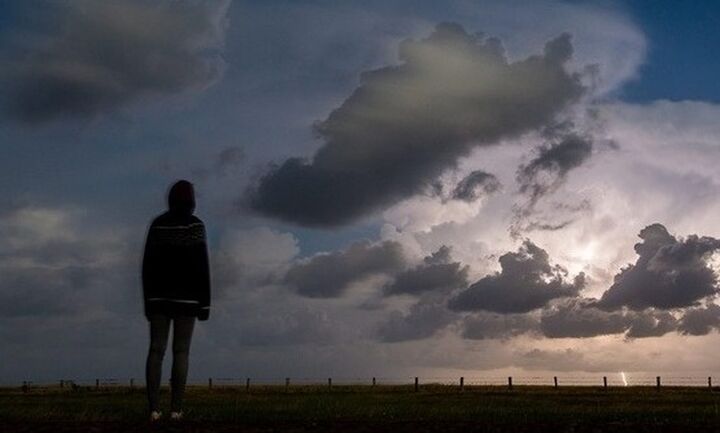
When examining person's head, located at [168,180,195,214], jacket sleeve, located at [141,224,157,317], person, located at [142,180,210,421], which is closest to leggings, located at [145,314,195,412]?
person, located at [142,180,210,421]

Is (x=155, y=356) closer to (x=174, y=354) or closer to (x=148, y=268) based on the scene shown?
(x=174, y=354)

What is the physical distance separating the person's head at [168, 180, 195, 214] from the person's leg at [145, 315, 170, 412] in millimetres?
1129

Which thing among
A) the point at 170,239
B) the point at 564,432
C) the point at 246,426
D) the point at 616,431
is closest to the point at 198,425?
the point at 246,426

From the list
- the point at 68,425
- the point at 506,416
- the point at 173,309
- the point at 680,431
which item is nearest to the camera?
the point at 680,431

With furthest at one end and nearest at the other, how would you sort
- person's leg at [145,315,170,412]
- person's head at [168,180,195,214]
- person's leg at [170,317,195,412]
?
person's head at [168,180,195,214]
person's leg at [170,317,195,412]
person's leg at [145,315,170,412]

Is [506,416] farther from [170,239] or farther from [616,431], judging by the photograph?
[170,239]

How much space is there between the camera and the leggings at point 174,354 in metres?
8.15

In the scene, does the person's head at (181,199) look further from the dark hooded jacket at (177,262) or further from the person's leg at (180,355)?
the person's leg at (180,355)

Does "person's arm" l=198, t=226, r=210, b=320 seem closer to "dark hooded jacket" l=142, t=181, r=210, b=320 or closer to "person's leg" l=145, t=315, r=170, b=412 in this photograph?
"dark hooded jacket" l=142, t=181, r=210, b=320

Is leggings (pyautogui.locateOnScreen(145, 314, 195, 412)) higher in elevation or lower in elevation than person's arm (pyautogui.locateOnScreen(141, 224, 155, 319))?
lower

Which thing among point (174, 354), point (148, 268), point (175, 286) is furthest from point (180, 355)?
point (148, 268)

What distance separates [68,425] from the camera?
23.1 feet

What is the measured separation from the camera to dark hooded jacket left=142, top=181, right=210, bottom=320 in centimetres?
816

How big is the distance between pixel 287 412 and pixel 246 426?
8.39 feet
